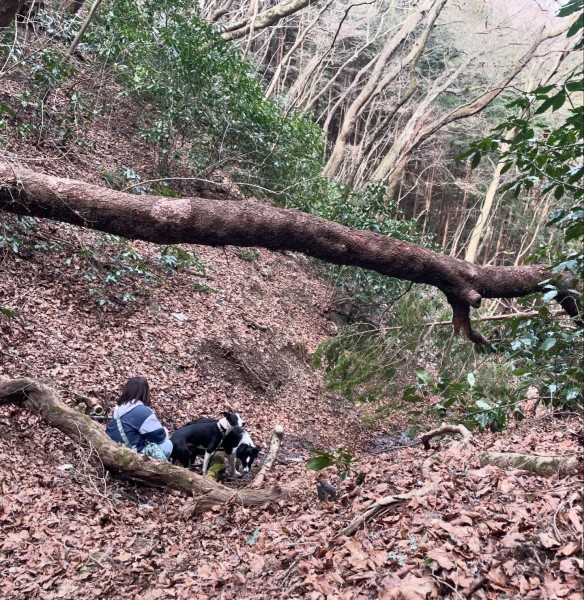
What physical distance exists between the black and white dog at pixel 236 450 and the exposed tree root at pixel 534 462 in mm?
2840

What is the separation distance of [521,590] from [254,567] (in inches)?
65.0

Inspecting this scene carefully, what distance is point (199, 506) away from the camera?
14.9ft

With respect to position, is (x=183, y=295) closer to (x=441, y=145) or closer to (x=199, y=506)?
(x=199, y=506)

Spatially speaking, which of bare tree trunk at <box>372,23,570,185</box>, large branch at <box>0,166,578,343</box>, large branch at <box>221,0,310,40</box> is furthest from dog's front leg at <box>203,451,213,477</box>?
bare tree trunk at <box>372,23,570,185</box>

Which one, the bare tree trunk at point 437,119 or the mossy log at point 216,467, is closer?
the mossy log at point 216,467

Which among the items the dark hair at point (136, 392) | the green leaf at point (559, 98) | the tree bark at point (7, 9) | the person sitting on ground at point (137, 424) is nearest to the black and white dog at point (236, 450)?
the person sitting on ground at point (137, 424)

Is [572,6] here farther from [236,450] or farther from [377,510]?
[236,450]

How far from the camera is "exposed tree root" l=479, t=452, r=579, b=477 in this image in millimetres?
3140

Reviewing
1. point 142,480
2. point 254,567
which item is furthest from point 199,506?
point 254,567

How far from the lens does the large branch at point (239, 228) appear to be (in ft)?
14.6

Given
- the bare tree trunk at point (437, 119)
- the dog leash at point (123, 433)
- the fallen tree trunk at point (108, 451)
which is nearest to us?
the fallen tree trunk at point (108, 451)

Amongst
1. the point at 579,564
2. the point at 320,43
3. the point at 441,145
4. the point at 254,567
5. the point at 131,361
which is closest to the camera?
the point at 579,564

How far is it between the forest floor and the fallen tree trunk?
143mm

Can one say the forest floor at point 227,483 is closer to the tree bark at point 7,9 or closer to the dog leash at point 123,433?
the dog leash at point 123,433
